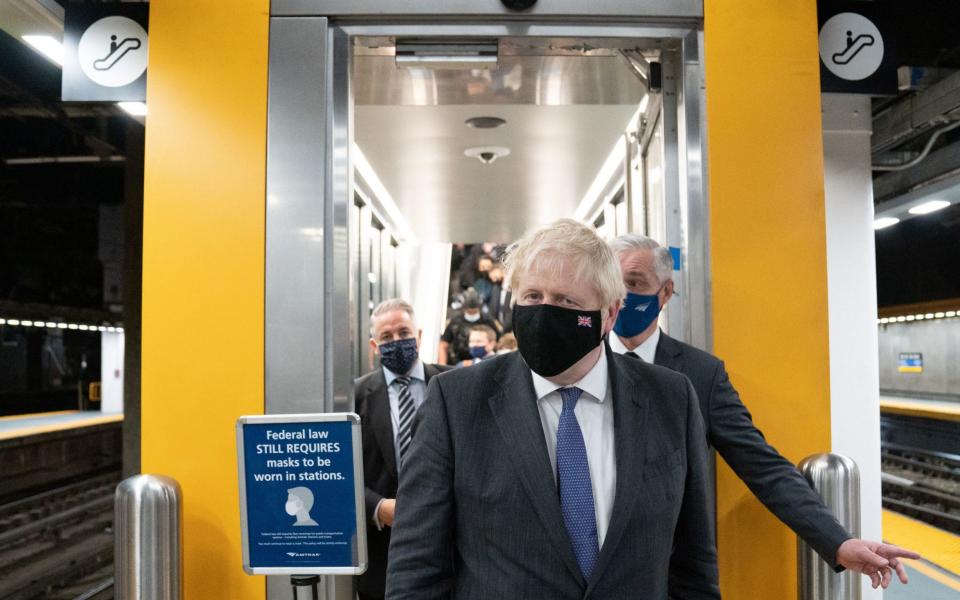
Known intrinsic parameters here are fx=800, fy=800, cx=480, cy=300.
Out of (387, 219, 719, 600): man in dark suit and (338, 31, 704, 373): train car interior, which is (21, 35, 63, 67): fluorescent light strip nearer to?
(338, 31, 704, 373): train car interior

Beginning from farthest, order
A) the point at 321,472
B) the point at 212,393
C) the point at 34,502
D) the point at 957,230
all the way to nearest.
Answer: the point at 957,230, the point at 34,502, the point at 212,393, the point at 321,472

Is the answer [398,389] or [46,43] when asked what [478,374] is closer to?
[398,389]

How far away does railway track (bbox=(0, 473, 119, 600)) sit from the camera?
8.90 m

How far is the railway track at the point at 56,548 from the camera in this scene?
8.90m

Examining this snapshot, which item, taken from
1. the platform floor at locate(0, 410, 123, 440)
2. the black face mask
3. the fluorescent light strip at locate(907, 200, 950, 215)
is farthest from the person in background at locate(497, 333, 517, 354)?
the platform floor at locate(0, 410, 123, 440)

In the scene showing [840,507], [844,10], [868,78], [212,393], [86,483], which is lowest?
[86,483]

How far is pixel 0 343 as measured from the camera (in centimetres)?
2122

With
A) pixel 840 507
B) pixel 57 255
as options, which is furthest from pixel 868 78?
pixel 57 255

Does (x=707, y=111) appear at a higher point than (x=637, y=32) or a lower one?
lower

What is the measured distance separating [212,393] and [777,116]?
2410 mm

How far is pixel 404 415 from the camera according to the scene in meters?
3.48

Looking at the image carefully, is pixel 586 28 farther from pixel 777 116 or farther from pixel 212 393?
pixel 212 393

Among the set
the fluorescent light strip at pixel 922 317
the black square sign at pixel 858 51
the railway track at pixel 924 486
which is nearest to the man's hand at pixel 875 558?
the black square sign at pixel 858 51

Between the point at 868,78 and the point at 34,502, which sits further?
the point at 34,502
